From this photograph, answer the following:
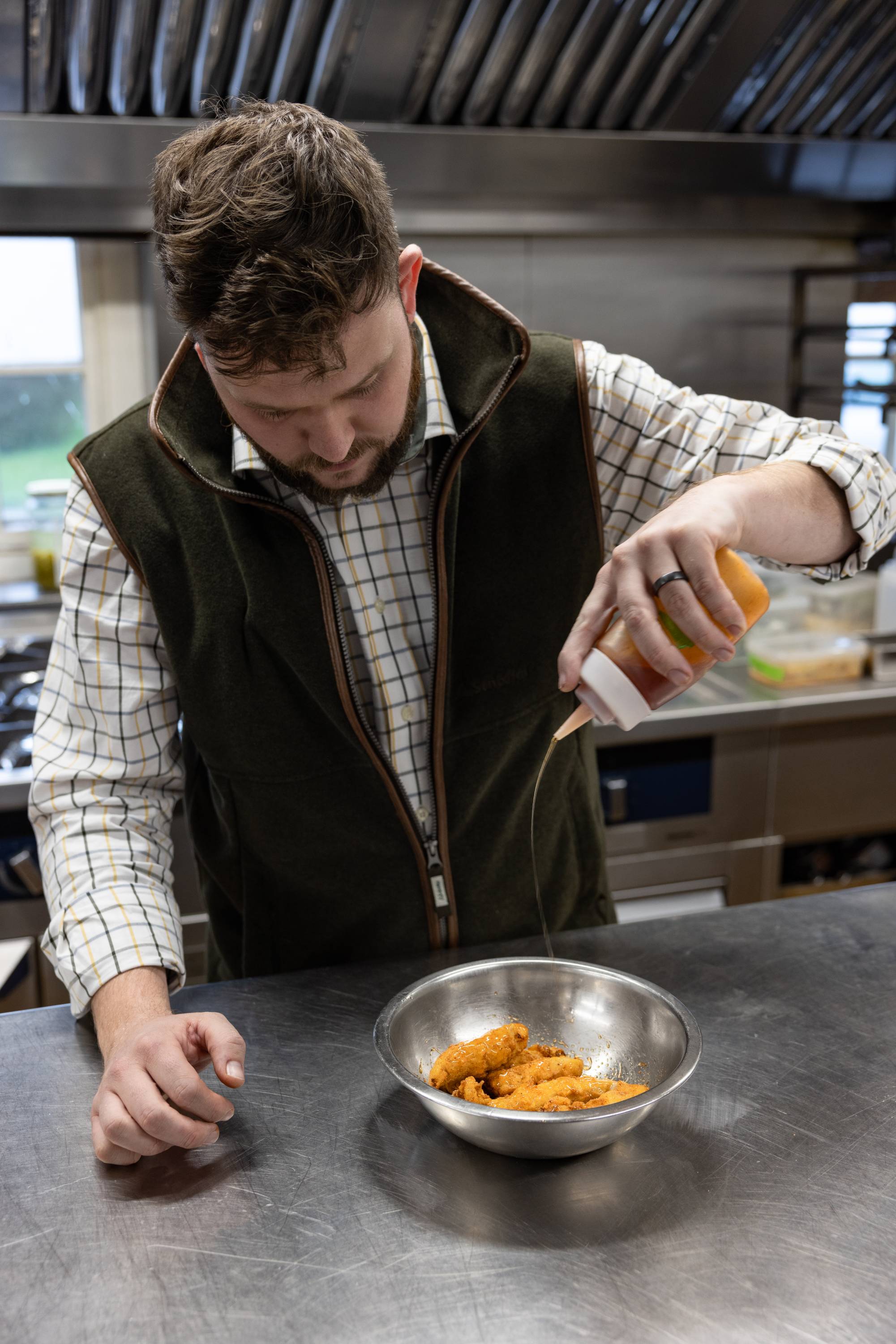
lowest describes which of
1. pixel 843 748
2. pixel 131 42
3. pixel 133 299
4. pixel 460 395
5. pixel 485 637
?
pixel 843 748

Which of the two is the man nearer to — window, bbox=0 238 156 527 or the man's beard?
the man's beard

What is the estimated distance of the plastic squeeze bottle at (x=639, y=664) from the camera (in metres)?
0.92

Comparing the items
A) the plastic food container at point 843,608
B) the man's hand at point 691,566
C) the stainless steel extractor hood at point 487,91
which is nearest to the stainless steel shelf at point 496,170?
the stainless steel extractor hood at point 487,91

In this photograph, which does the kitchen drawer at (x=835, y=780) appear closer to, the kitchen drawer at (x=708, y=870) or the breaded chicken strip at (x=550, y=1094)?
the kitchen drawer at (x=708, y=870)

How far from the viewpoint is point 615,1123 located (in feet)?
2.71

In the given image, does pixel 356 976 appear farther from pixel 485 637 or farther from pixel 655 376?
pixel 655 376

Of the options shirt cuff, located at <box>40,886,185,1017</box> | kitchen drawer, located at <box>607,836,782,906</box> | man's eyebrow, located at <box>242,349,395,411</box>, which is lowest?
kitchen drawer, located at <box>607,836,782,906</box>

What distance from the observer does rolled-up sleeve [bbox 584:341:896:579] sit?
4.13ft

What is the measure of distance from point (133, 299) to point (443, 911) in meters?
1.94

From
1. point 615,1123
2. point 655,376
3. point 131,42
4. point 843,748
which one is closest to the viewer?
point 615,1123

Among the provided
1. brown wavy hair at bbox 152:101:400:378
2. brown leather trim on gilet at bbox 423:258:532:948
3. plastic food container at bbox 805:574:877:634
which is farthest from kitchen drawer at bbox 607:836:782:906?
brown wavy hair at bbox 152:101:400:378

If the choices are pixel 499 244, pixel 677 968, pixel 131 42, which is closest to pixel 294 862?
pixel 677 968

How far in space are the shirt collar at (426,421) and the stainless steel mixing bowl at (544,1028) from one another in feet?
1.77

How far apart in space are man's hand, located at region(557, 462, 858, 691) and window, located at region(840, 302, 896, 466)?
5.87ft
